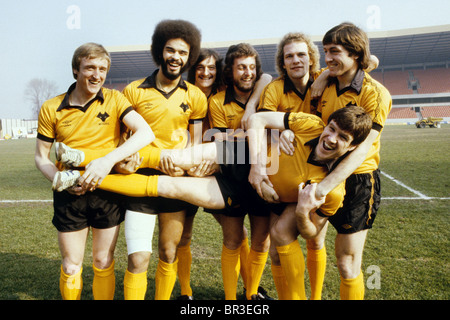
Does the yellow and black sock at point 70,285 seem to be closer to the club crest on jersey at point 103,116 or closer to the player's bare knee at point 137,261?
the player's bare knee at point 137,261

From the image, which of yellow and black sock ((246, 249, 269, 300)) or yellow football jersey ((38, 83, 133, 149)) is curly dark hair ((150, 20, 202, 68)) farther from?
yellow and black sock ((246, 249, 269, 300))

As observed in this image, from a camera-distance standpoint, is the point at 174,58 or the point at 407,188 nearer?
the point at 174,58

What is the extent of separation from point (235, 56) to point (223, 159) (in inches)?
35.8

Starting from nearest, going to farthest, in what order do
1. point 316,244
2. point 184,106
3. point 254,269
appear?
point 184,106, point 316,244, point 254,269

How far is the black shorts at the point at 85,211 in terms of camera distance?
7.95 feet

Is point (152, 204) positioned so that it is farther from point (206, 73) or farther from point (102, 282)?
point (206, 73)

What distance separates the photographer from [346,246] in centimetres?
242

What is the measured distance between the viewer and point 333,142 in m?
2.14

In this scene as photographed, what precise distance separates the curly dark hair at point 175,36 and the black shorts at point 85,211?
1.24 metres

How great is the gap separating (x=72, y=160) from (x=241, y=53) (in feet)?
5.31

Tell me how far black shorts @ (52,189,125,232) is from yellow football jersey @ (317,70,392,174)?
1.77 meters

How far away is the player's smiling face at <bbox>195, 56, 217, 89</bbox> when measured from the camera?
3086 millimetres

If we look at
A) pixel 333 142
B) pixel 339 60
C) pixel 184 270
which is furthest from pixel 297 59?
pixel 184 270
